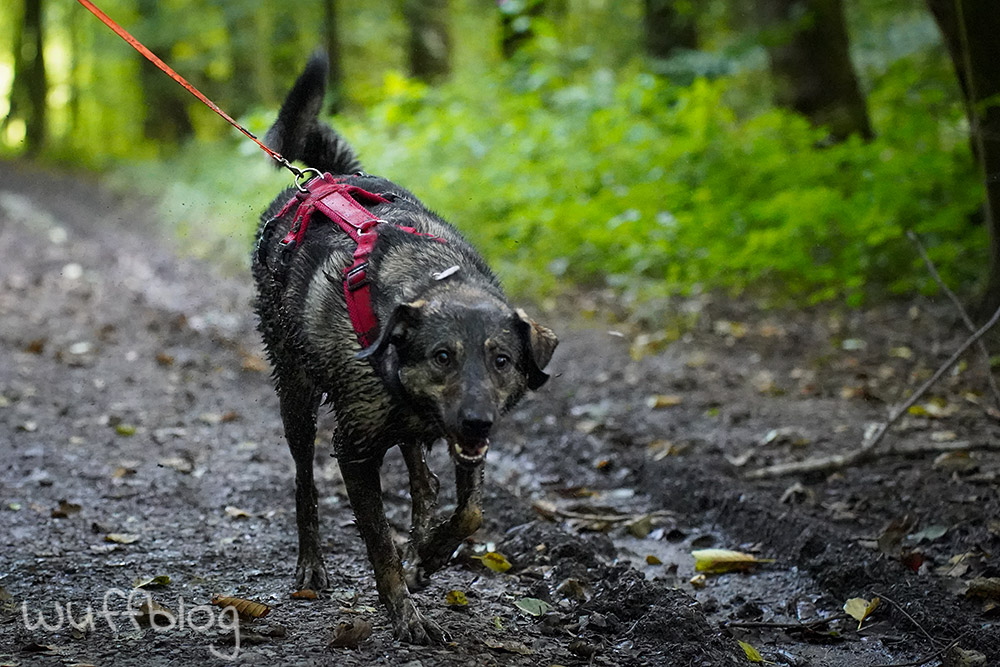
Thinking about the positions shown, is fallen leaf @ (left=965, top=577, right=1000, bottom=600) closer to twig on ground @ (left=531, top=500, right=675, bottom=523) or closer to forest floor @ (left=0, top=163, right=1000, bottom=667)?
forest floor @ (left=0, top=163, right=1000, bottom=667)

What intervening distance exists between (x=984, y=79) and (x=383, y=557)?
5.25 meters

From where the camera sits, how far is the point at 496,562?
13.5 feet

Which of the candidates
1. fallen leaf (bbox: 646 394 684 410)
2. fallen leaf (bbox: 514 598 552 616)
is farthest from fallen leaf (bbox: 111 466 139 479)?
fallen leaf (bbox: 646 394 684 410)

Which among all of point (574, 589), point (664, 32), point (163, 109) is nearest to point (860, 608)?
point (574, 589)

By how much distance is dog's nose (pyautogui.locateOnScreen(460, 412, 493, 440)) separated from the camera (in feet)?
9.68

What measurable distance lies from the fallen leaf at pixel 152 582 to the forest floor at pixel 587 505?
1.0 inches

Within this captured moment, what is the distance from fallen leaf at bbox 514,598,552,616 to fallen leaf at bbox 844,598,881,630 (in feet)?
3.92

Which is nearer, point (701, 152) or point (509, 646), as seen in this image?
point (509, 646)

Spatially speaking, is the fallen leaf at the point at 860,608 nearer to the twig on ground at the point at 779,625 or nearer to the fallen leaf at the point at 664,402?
the twig on ground at the point at 779,625

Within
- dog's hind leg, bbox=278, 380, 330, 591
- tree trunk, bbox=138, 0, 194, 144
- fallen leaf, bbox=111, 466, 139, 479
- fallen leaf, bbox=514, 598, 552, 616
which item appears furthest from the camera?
tree trunk, bbox=138, 0, 194, 144

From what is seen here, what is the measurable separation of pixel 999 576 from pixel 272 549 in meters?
3.19

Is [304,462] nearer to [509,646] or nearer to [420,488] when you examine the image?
[420,488]

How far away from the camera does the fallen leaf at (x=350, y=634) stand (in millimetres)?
3223

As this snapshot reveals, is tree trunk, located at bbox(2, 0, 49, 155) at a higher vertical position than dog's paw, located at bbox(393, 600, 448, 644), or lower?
higher
